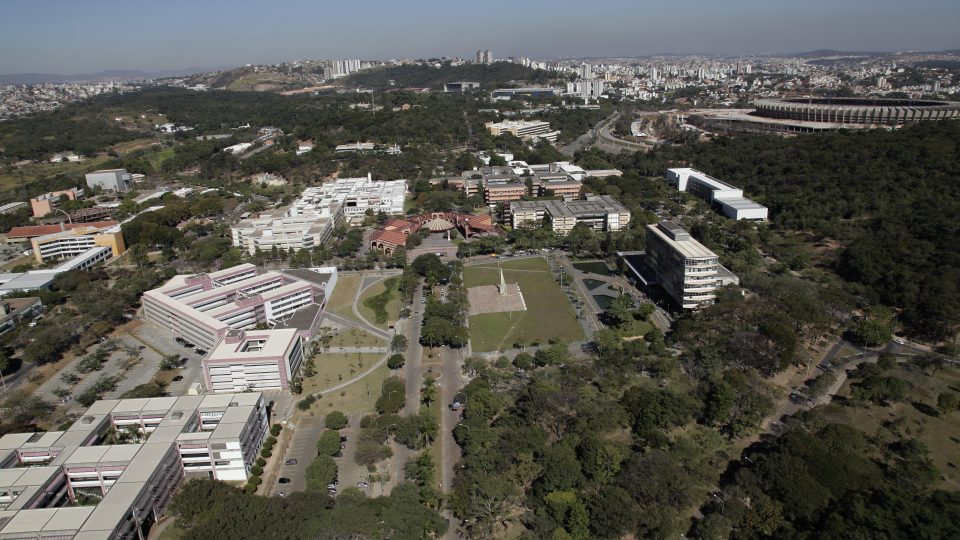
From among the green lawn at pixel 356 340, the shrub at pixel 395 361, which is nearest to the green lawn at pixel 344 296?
the green lawn at pixel 356 340

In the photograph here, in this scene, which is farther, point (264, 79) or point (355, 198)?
point (264, 79)

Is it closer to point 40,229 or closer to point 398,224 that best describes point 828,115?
point 398,224

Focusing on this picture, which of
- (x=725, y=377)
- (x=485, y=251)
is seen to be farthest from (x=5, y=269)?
(x=725, y=377)

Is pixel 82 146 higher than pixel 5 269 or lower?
higher

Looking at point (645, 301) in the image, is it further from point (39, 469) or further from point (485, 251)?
point (39, 469)

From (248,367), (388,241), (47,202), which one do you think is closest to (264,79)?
(47,202)

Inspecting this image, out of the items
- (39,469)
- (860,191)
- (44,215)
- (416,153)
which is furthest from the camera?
(416,153)

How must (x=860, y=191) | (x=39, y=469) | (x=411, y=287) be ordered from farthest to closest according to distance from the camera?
1. (x=860, y=191)
2. (x=411, y=287)
3. (x=39, y=469)
